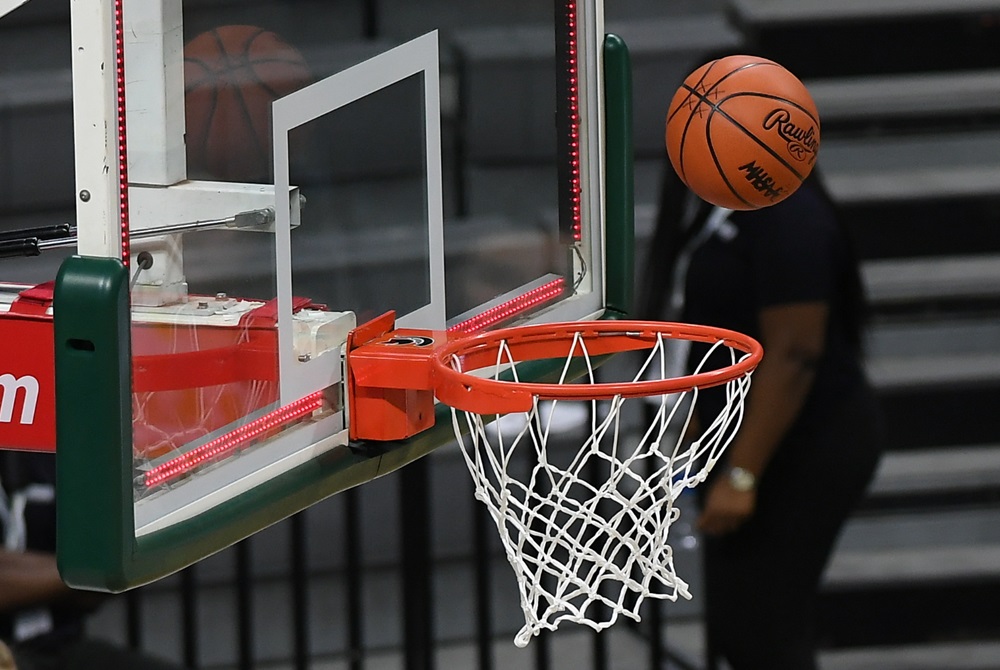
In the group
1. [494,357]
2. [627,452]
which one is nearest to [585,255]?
[494,357]

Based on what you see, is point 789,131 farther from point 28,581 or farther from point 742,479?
point 28,581

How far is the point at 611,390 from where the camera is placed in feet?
4.31

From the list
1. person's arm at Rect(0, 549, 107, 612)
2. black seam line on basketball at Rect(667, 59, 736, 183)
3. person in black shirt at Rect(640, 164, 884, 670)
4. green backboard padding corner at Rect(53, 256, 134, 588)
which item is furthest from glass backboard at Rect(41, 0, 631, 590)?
person's arm at Rect(0, 549, 107, 612)

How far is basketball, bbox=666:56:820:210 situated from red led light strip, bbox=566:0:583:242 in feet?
0.73

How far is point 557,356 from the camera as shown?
5.31 feet

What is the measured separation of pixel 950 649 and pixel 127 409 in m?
2.64

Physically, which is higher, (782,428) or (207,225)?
(207,225)

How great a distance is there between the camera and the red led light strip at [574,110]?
183 cm

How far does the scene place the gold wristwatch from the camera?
2.52 m

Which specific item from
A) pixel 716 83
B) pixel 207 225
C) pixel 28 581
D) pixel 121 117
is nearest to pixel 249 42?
pixel 207 225

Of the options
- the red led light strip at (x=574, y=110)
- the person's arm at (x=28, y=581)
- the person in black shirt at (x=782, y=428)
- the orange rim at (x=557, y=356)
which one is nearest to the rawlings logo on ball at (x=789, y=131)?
the orange rim at (x=557, y=356)

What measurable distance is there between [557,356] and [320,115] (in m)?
0.37

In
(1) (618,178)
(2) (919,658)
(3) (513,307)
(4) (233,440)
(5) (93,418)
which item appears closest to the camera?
(5) (93,418)

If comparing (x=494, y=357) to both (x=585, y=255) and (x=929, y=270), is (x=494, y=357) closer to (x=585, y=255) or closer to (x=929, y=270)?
(x=585, y=255)
